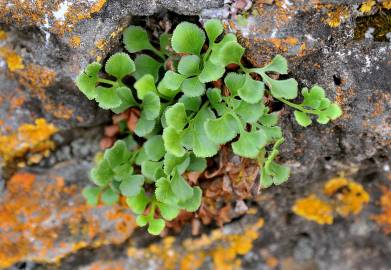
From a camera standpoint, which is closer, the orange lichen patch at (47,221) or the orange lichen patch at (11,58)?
the orange lichen patch at (11,58)

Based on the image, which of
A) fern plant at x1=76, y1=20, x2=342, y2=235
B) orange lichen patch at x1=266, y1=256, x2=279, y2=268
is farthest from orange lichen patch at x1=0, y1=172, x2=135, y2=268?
orange lichen patch at x1=266, y1=256, x2=279, y2=268

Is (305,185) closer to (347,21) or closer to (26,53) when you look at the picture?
(347,21)

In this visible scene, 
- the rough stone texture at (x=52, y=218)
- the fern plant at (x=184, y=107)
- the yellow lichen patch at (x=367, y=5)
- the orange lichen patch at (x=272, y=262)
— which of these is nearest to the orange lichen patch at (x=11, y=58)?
the fern plant at (x=184, y=107)

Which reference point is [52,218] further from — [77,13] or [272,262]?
[272,262]

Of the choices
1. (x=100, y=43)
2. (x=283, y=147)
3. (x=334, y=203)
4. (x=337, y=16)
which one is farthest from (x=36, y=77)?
(x=334, y=203)

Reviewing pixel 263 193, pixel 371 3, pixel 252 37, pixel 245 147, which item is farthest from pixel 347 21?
pixel 263 193

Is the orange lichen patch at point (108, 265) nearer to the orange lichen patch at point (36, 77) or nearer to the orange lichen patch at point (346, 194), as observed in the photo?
the orange lichen patch at point (36, 77)
